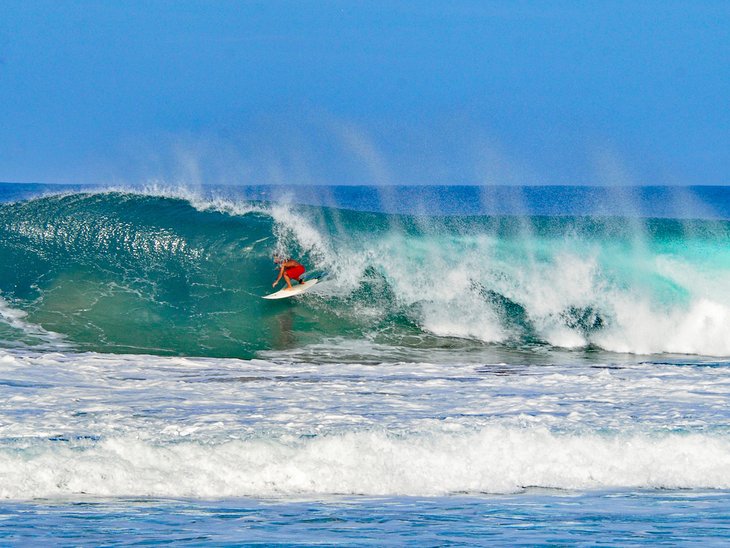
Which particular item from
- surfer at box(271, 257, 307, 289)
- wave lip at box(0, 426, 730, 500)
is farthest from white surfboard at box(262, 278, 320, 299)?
wave lip at box(0, 426, 730, 500)

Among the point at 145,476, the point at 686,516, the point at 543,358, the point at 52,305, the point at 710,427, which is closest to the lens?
the point at 686,516

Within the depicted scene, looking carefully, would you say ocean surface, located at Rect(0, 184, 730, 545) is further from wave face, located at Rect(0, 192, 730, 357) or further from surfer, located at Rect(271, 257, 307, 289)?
surfer, located at Rect(271, 257, 307, 289)

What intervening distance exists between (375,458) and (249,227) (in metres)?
10.5

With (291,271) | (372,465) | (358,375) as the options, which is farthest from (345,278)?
(372,465)

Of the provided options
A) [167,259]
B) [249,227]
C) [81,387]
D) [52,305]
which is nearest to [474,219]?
[249,227]

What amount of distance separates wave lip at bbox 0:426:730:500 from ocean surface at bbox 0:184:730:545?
0.02 metres

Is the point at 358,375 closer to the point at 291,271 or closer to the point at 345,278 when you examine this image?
the point at 291,271

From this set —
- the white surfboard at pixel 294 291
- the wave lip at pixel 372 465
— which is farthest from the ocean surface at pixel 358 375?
the white surfboard at pixel 294 291

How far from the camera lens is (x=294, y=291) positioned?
1409 centimetres

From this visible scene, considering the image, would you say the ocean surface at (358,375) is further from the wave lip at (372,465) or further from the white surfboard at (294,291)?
the white surfboard at (294,291)

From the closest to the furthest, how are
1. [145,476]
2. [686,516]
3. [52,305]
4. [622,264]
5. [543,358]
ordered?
[686,516]
[145,476]
[543,358]
[52,305]
[622,264]

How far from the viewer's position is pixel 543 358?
11555 mm

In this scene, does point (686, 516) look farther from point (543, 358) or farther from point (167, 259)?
point (167, 259)

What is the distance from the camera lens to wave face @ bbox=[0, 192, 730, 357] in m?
12.8
